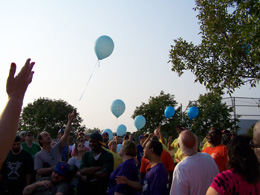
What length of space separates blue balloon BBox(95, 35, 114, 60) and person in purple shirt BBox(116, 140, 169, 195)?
5643 mm

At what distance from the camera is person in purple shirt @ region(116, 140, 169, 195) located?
3959mm

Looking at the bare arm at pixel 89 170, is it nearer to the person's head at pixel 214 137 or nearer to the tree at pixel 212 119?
the person's head at pixel 214 137

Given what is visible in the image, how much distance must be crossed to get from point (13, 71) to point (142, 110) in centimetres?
4217

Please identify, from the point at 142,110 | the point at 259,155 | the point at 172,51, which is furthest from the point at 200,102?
the point at 259,155

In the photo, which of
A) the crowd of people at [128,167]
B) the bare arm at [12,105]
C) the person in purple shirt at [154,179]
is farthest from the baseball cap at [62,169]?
the bare arm at [12,105]

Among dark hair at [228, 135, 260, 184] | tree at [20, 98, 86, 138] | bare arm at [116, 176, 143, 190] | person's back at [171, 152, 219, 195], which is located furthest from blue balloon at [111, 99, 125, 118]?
tree at [20, 98, 86, 138]

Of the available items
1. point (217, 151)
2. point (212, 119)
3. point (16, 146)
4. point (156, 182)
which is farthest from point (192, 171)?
point (212, 119)

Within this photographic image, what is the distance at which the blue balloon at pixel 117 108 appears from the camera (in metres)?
13.7

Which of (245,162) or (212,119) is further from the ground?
(212,119)

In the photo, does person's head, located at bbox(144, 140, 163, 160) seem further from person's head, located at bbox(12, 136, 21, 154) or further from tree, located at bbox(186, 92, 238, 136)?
tree, located at bbox(186, 92, 238, 136)

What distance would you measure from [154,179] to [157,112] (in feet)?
Result: 127

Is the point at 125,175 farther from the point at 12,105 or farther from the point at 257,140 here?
the point at 12,105

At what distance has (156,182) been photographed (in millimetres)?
3975

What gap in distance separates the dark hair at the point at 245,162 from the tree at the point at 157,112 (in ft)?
119
